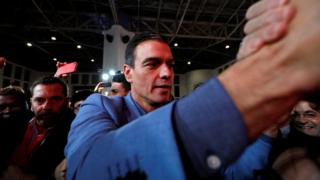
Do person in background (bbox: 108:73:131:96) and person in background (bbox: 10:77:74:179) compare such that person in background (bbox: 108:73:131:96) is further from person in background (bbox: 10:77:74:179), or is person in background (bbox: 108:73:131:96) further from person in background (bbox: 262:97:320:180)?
person in background (bbox: 262:97:320:180)

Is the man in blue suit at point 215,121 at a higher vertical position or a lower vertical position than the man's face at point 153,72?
lower

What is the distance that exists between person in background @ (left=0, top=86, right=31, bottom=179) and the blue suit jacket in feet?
4.88

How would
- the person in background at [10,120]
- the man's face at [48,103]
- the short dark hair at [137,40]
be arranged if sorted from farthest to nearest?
the man's face at [48,103]
the person in background at [10,120]
the short dark hair at [137,40]

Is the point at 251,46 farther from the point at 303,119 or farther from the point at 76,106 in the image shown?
the point at 76,106

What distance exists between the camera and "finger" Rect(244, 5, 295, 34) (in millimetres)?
298

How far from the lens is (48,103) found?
2137 mm

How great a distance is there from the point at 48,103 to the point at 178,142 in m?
2.03

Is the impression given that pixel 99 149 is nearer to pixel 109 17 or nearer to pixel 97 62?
pixel 109 17

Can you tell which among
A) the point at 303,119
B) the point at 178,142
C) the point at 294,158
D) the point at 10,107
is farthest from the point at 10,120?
the point at 303,119

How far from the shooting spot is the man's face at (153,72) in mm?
1235

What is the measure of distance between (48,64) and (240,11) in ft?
27.8

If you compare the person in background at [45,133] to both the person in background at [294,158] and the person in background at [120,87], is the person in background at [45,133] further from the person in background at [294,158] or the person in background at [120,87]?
the person in background at [294,158]

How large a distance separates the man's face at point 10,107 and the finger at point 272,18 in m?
2.12

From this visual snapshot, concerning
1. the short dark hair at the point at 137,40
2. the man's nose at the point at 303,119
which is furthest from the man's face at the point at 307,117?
the short dark hair at the point at 137,40
